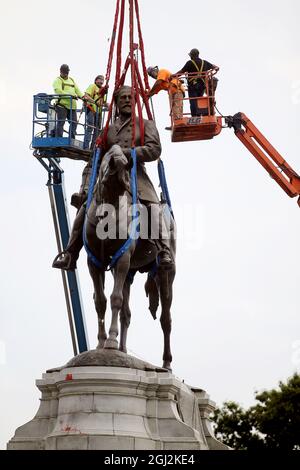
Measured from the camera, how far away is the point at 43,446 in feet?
60.5

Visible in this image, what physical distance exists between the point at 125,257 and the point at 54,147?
12.8 metres

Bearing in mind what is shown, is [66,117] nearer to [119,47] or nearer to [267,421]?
[119,47]

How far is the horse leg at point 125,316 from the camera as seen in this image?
2056cm

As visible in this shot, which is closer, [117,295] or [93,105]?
[117,295]

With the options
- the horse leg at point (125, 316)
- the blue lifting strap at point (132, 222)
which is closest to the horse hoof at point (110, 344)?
the horse leg at point (125, 316)

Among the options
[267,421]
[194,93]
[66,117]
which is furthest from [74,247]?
[267,421]

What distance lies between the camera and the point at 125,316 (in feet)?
68.5

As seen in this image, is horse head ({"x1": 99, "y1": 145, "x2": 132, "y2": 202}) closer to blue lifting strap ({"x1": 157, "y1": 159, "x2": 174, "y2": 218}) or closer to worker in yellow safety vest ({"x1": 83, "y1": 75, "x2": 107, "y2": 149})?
blue lifting strap ({"x1": 157, "y1": 159, "x2": 174, "y2": 218})

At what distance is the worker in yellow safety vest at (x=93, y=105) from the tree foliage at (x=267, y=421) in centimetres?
2030

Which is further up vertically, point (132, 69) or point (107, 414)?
point (132, 69)

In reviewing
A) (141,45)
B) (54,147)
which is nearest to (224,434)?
(54,147)

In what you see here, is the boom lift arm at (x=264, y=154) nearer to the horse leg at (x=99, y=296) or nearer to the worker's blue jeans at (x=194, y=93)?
the worker's blue jeans at (x=194, y=93)

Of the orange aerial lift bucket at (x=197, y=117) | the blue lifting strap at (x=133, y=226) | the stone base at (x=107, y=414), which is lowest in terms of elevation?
the stone base at (x=107, y=414)

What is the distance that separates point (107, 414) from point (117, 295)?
2.31 m
